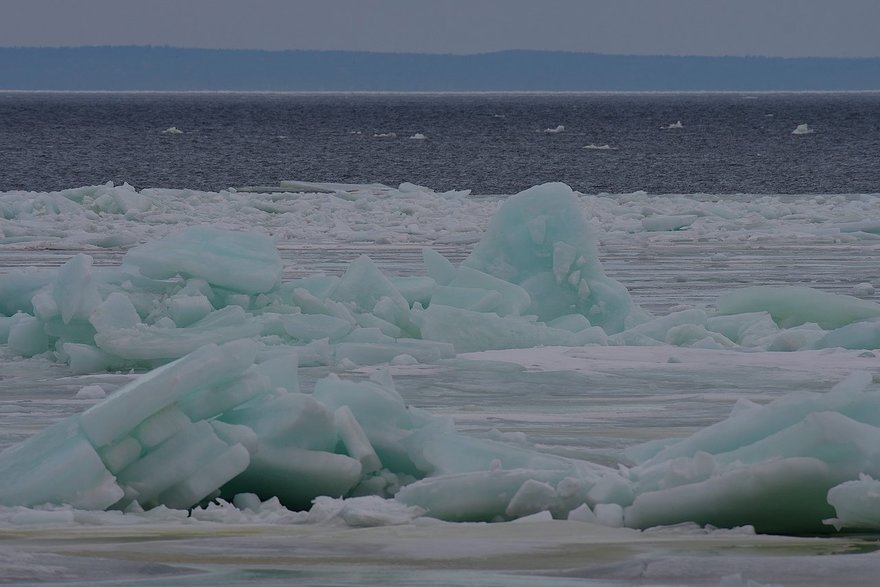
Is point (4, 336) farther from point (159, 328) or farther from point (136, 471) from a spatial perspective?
point (136, 471)

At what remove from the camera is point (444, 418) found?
14.7ft

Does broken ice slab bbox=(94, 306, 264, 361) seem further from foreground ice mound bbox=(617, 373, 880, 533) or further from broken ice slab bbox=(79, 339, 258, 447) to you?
foreground ice mound bbox=(617, 373, 880, 533)

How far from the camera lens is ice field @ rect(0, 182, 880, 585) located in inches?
139

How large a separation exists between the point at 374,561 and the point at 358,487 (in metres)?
0.68

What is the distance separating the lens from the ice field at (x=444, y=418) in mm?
3520

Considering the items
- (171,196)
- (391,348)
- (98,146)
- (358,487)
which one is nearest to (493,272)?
(391,348)

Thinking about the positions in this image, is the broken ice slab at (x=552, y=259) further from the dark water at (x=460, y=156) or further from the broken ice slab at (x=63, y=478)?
the dark water at (x=460, y=156)

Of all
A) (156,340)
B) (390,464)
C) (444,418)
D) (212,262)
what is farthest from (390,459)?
(212,262)

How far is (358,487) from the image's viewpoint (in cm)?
412

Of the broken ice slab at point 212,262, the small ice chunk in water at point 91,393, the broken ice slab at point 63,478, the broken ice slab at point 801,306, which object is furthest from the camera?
the broken ice slab at point 801,306

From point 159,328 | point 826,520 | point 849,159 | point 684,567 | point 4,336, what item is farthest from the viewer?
point 849,159

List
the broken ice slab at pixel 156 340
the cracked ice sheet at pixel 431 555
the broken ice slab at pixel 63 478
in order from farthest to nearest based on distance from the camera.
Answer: the broken ice slab at pixel 156 340 → the broken ice slab at pixel 63 478 → the cracked ice sheet at pixel 431 555

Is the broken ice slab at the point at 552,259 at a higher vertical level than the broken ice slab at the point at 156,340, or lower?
higher

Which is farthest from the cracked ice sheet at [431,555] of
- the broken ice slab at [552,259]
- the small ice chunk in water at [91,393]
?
the broken ice slab at [552,259]
